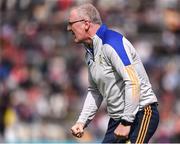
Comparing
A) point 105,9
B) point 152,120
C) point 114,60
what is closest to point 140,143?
point 152,120

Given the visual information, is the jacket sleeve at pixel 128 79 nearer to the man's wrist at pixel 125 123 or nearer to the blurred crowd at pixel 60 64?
the man's wrist at pixel 125 123

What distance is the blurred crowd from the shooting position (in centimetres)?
1648

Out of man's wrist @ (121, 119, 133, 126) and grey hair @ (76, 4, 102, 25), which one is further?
grey hair @ (76, 4, 102, 25)

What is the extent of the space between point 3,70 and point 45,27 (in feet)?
7.87

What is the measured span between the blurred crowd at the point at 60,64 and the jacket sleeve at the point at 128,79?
785 cm

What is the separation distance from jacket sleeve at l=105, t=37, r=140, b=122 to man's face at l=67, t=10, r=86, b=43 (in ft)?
1.13

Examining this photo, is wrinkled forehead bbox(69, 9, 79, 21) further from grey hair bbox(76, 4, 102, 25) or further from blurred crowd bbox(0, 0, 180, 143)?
blurred crowd bbox(0, 0, 180, 143)

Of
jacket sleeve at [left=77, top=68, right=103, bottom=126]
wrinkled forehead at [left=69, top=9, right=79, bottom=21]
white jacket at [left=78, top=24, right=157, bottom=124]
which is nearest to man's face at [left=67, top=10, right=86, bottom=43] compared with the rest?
wrinkled forehead at [left=69, top=9, right=79, bottom=21]

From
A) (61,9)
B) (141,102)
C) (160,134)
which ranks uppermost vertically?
(141,102)

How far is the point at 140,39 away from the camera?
742 inches

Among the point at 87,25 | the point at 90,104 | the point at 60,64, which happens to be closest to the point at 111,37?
the point at 87,25

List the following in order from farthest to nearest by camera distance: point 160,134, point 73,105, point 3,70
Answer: point 3,70 < point 73,105 < point 160,134

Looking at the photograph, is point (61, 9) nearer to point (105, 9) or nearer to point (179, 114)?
point (105, 9)

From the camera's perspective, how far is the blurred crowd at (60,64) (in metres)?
16.5
